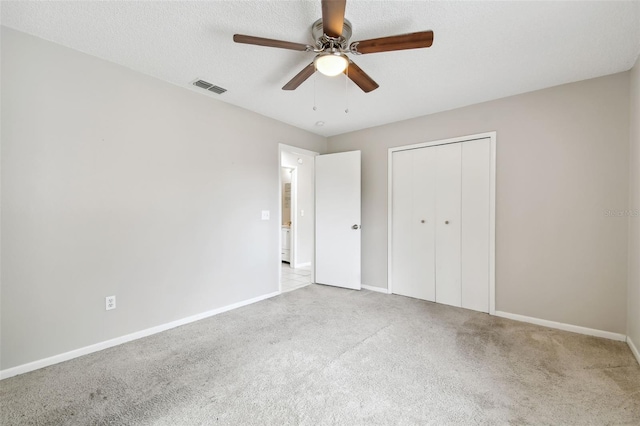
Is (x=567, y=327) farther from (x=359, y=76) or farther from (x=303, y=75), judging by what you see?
(x=303, y=75)

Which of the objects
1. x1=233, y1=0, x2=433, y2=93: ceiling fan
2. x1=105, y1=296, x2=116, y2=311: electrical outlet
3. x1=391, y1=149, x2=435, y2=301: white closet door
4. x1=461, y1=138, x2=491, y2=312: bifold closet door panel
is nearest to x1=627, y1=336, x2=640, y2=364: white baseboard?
x1=461, y1=138, x2=491, y2=312: bifold closet door panel

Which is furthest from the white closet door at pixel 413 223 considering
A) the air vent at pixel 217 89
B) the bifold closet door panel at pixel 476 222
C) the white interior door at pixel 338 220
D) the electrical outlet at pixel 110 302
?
the electrical outlet at pixel 110 302

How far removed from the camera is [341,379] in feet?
6.31

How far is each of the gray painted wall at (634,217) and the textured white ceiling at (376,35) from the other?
31 cm

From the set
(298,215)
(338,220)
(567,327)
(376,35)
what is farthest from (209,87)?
(567,327)

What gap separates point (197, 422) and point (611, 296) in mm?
3548

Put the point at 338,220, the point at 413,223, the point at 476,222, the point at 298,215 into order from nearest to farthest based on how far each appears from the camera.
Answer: the point at 476,222 < the point at 413,223 < the point at 338,220 < the point at 298,215

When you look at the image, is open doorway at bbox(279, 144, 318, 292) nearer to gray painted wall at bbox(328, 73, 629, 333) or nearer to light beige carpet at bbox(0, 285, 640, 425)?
light beige carpet at bbox(0, 285, 640, 425)

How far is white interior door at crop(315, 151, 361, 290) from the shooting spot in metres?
4.12

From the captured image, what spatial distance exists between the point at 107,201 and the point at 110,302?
34.4 inches

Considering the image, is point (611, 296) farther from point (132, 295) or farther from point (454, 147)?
point (132, 295)

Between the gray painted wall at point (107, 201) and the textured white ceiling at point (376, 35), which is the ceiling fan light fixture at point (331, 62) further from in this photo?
the gray painted wall at point (107, 201)

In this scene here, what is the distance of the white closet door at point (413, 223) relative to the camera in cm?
361

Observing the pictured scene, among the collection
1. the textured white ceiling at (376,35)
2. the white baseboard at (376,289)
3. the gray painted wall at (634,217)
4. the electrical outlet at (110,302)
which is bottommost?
the white baseboard at (376,289)
